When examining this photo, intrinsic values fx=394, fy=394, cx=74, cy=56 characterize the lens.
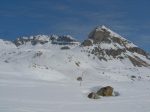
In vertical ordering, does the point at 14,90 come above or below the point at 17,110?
above

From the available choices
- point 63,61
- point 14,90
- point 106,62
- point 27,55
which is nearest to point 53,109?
point 14,90

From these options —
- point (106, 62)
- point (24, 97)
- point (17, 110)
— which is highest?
point (106, 62)

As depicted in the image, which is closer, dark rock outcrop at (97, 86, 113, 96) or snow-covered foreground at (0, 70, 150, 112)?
snow-covered foreground at (0, 70, 150, 112)

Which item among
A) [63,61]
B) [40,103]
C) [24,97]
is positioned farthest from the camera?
[63,61]

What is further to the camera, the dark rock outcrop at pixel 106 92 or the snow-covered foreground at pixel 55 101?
the dark rock outcrop at pixel 106 92

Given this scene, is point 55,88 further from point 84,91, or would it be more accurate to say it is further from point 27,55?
point 27,55

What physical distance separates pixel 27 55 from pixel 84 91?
360ft

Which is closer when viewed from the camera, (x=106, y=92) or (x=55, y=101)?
(x=55, y=101)

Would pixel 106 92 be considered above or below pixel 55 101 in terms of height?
above

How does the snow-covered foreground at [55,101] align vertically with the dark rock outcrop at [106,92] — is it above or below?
below

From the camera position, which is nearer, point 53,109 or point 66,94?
point 53,109

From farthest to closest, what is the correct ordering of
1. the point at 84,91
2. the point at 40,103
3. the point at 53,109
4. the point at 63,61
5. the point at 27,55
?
the point at 27,55 < the point at 63,61 < the point at 84,91 < the point at 40,103 < the point at 53,109

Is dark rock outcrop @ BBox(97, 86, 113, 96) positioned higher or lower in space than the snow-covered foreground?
higher

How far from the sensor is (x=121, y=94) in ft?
117
